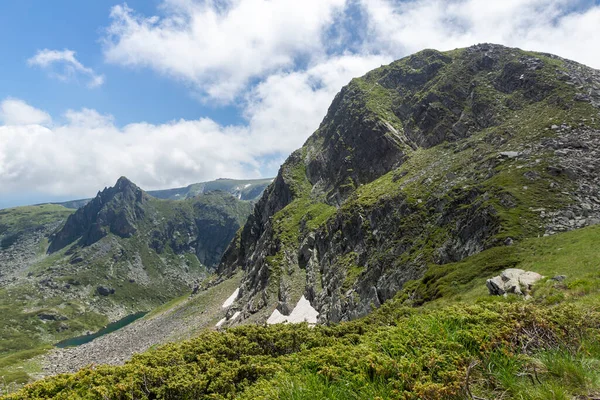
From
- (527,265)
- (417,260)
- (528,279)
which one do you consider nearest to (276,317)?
(417,260)

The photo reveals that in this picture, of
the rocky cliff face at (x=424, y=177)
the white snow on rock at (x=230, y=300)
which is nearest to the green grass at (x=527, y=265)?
the rocky cliff face at (x=424, y=177)

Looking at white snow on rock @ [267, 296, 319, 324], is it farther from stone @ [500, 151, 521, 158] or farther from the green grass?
stone @ [500, 151, 521, 158]

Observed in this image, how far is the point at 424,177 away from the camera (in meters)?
82.6

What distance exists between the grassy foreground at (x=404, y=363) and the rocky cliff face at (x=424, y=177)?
3358cm

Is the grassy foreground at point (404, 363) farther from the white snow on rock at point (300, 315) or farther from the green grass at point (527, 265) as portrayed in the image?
the white snow on rock at point (300, 315)

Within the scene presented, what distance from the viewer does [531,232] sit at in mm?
38781

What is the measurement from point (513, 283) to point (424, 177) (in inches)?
2506

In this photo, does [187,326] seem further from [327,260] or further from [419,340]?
[419,340]

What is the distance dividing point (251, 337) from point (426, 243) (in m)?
46.4

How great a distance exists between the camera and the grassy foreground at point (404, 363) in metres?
6.96

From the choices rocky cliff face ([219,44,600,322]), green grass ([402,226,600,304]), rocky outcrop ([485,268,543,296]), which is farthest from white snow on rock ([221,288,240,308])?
rocky outcrop ([485,268,543,296])

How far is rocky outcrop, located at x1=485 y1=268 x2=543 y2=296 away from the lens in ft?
70.1

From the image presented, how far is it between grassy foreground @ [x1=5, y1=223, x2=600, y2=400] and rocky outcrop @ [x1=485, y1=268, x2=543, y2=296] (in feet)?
9.67

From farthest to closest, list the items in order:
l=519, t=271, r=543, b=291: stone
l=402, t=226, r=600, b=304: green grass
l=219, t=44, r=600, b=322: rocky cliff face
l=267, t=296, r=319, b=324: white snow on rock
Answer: l=267, t=296, r=319, b=324: white snow on rock → l=219, t=44, r=600, b=322: rocky cliff face → l=402, t=226, r=600, b=304: green grass → l=519, t=271, r=543, b=291: stone
